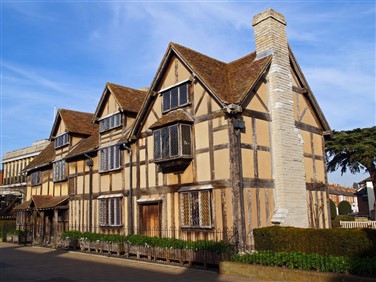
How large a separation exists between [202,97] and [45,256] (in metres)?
12.4

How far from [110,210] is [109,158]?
3088mm

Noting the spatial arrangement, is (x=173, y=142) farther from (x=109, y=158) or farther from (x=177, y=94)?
(x=109, y=158)

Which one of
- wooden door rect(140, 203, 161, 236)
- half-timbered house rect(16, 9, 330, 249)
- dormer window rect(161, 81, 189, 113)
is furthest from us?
wooden door rect(140, 203, 161, 236)

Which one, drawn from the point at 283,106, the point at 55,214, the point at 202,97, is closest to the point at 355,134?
the point at 283,106

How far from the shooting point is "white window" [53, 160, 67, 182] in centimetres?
2770

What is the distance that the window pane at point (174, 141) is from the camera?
17212 millimetres

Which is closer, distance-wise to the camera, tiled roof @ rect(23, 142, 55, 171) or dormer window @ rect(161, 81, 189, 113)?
dormer window @ rect(161, 81, 189, 113)

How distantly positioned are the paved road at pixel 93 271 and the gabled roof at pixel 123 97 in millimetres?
8675

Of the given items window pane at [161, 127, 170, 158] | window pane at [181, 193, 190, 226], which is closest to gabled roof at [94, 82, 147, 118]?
window pane at [161, 127, 170, 158]

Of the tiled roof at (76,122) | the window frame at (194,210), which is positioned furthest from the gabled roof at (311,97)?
the tiled roof at (76,122)

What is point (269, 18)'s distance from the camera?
1841cm

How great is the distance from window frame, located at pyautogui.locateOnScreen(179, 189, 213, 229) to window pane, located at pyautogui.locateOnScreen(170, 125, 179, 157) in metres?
1.84

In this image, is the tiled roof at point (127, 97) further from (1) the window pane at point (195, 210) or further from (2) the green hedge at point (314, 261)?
(2) the green hedge at point (314, 261)

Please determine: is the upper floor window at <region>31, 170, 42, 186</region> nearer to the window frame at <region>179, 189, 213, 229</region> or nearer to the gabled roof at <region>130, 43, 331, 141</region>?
the gabled roof at <region>130, 43, 331, 141</region>
